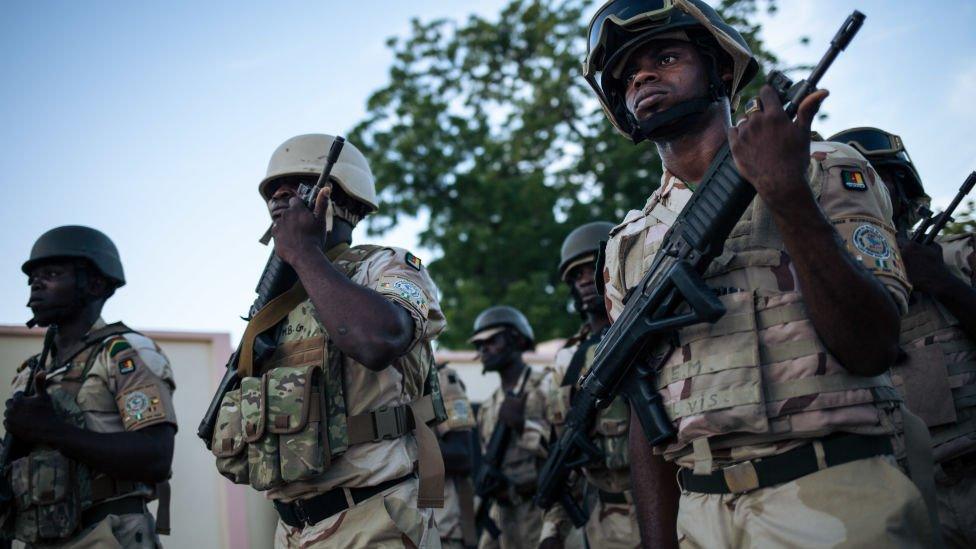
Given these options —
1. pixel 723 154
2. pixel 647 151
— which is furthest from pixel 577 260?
pixel 647 151

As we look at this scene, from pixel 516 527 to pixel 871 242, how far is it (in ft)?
19.0

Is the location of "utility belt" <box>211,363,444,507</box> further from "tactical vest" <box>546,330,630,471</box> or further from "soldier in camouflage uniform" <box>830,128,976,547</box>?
"soldier in camouflage uniform" <box>830,128,976,547</box>

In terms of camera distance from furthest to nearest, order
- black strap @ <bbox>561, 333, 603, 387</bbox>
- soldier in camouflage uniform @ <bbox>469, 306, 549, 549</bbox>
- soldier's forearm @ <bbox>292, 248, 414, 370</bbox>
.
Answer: soldier in camouflage uniform @ <bbox>469, 306, 549, 549</bbox>, black strap @ <bbox>561, 333, 603, 387</bbox>, soldier's forearm @ <bbox>292, 248, 414, 370</bbox>

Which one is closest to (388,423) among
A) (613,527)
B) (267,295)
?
(267,295)

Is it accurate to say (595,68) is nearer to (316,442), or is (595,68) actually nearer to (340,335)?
(340,335)

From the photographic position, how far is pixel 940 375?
3.86 metres

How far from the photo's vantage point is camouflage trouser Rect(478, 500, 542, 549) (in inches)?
288

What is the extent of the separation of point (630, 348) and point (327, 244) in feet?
5.48

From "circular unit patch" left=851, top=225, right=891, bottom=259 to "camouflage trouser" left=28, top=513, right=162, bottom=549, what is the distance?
3813 millimetres

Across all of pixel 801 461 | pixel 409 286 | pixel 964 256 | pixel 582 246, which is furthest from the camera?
pixel 582 246

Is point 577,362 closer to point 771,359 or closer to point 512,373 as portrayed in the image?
point 512,373

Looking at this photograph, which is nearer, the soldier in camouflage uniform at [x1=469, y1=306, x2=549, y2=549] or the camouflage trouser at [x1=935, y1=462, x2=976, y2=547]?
the camouflage trouser at [x1=935, y1=462, x2=976, y2=547]

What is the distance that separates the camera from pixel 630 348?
8.47 ft

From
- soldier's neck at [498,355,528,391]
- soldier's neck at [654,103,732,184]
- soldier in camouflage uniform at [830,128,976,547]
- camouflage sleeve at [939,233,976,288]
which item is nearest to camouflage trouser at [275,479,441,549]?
soldier's neck at [654,103,732,184]
